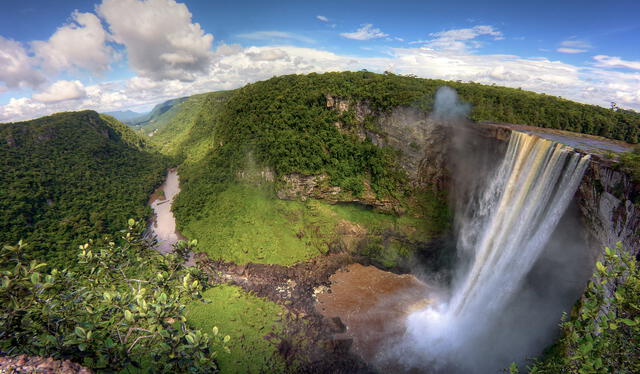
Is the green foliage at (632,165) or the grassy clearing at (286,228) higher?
the green foliage at (632,165)

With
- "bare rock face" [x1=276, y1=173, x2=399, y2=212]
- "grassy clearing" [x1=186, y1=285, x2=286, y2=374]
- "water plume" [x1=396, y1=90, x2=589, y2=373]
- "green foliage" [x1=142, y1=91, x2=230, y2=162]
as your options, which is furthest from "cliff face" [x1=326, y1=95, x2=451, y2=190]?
"green foliage" [x1=142, y1=91, x2=230, y2=162]

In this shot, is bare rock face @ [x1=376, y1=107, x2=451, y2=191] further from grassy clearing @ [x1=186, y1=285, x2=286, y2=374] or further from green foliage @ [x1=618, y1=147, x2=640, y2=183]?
grassy clearing @ [x1=186, y1=285, x2=286, y2=374]

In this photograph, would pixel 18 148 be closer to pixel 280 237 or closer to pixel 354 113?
pixel 280 237

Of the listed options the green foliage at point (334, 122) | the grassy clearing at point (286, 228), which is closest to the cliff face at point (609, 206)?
the green foliage at point (334, 122)

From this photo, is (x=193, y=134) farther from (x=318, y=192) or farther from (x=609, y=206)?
(x=609, y=206)

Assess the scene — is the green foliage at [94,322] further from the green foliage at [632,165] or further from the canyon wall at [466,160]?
the green foliage at [632,165]

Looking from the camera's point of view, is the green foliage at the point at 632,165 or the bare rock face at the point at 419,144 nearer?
the green foliage at the point at 632,165

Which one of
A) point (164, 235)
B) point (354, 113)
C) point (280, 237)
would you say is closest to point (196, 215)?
point (164, 235)
